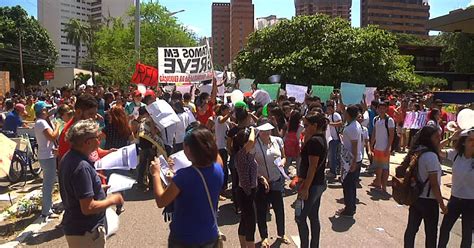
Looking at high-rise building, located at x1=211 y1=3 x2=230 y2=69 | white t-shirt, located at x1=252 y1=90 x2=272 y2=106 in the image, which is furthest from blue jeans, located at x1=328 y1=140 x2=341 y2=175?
high-rise building, located at x1=211 y1=3 x2=230 y2=69

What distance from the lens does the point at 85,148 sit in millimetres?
3623

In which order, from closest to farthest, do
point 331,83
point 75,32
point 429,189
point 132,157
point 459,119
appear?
1. point 132,157
2. point 429,189
3. point 459,119
4. point 331,83
5. point 75,32

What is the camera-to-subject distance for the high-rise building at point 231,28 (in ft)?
428

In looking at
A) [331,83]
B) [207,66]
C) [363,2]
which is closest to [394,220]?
[207,66]

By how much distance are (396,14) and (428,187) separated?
16407cm

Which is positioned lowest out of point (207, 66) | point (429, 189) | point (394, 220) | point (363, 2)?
point (394, 220)

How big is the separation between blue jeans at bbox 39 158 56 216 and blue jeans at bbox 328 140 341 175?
5750 millimetres

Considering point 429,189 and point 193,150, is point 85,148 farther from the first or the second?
point 429,189

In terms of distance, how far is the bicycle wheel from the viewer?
31.7 ft

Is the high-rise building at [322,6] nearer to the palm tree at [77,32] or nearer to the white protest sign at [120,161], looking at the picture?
the palm tree at [77,32]

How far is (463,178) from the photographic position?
16.3 ft

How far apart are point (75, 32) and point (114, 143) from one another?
103163mm

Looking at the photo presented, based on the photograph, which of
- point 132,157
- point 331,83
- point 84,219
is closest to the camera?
A: point 84,219

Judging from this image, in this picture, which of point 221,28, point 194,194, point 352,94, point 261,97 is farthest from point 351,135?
point 221,28
